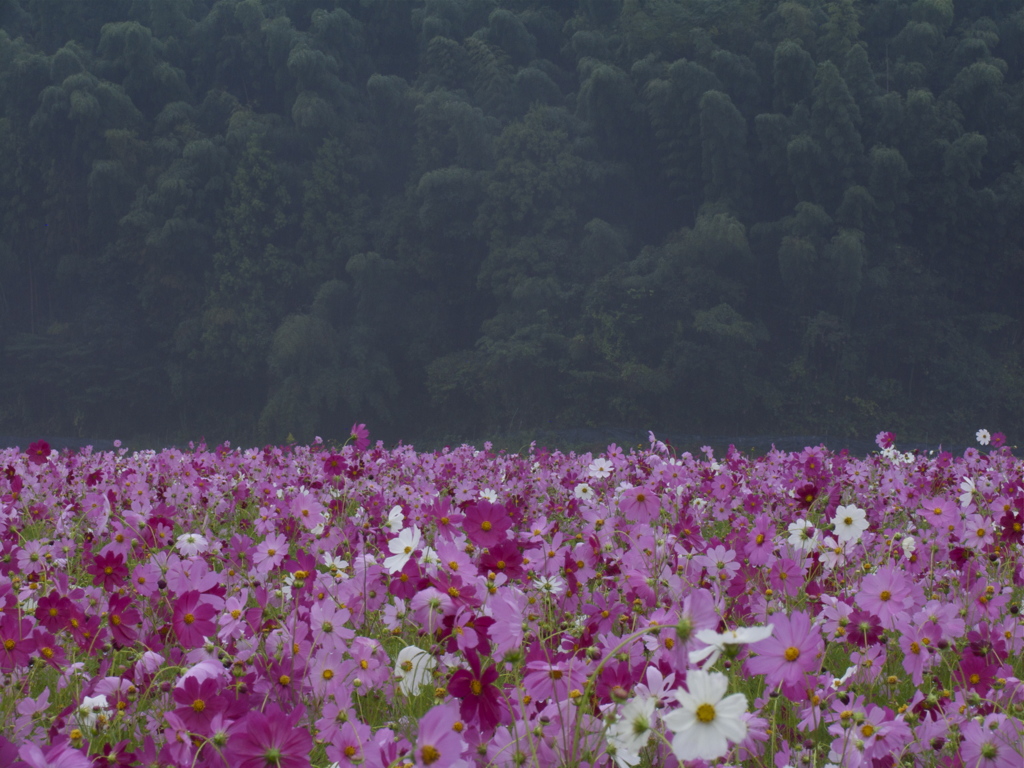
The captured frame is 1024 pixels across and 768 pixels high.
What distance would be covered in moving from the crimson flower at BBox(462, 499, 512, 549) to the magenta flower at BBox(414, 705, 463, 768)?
406 mm

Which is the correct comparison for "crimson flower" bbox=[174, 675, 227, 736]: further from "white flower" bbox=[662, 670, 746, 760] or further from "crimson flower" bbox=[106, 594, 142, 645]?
"white flower" bbox=[662, 670, 746, 760]

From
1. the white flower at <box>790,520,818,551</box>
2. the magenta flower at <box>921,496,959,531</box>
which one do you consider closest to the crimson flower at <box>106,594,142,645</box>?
the white flower at <box>790,520,818,551</box>

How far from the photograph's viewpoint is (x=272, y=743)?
2.89ft

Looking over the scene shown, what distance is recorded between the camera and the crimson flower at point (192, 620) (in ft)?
4.17

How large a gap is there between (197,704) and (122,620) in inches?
13.6

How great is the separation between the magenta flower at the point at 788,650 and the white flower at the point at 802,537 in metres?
0.84

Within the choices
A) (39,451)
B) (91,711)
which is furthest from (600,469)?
(91,711)

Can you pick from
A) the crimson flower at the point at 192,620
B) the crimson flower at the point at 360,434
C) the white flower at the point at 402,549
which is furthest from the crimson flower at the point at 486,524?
the crimson flower at the point at 360,434

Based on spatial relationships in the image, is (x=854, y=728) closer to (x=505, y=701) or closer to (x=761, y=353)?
(x=505, y=701)

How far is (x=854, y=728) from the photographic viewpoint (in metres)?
1.05

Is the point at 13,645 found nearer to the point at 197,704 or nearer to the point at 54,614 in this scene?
the point at 54,614

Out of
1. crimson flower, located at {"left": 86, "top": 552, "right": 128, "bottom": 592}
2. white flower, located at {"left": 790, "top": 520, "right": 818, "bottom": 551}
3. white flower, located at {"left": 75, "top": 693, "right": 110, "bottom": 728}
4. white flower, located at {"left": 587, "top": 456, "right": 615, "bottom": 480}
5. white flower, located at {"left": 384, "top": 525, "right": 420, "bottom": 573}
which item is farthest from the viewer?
white flower, located at {"left": 587, "top": 456, "right": 615, "bottom": 480}

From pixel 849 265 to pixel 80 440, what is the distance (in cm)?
1837

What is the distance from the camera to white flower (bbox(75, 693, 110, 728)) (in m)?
1.11
